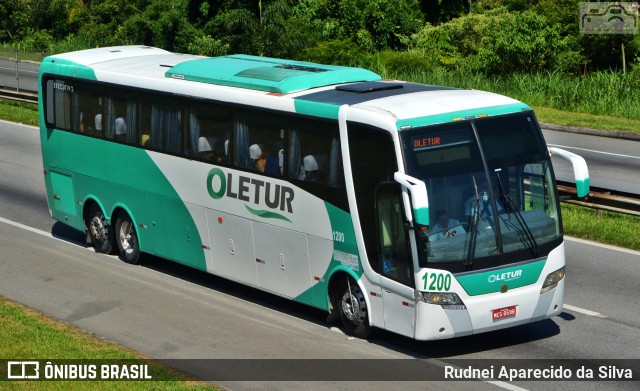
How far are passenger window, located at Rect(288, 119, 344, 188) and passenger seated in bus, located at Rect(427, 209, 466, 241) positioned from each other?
5.35ft

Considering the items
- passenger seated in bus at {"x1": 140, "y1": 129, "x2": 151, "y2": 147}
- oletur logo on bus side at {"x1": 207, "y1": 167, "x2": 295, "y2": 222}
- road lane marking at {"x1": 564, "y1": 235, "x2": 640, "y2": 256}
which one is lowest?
road lane marking at {"x1": 564, "y1": 235, "x2": 640, "y2": 256}

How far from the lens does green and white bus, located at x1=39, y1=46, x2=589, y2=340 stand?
41.5 ft

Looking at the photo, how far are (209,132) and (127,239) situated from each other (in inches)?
137

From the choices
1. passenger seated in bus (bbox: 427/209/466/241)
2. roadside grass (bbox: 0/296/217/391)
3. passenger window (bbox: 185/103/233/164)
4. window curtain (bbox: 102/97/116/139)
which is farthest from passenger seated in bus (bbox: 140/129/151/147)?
passenger seated in bus (bbox: 427/209/466/241)

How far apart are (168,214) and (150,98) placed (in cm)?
191

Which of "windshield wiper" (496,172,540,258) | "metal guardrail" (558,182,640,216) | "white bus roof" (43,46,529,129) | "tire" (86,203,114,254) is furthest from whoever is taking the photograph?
"metal guardrail" (558,182,640,216)

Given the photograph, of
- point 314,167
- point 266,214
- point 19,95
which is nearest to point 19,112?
point 19,95

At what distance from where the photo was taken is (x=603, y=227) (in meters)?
19.2

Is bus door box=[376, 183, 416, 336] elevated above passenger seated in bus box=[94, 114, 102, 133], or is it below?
below

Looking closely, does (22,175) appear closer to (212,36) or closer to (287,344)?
(287,344)

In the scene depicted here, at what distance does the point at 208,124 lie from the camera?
16125 millimetres

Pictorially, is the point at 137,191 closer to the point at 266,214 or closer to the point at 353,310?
the point at 266,214

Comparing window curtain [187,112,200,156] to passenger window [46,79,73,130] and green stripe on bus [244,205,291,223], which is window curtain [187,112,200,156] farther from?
passenger window [46,79,73,130]

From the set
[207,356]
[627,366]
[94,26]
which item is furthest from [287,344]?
[94,26]
